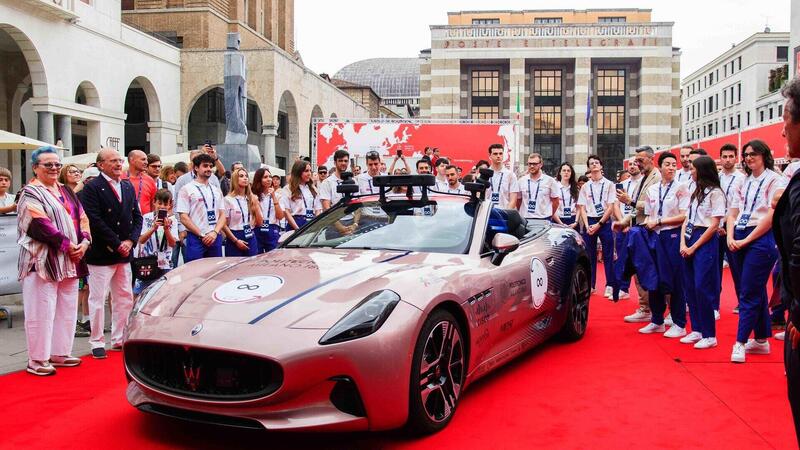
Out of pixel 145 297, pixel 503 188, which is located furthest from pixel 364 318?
pixel 503 188

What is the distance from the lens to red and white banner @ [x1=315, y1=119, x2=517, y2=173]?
20.8 m

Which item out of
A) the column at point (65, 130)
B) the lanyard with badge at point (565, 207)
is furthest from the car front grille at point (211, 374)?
the column at point (65, 130)

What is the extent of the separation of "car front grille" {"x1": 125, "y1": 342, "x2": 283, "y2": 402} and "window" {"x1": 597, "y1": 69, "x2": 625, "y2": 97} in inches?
2359

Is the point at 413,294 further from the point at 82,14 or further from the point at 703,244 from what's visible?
the point at 82,14

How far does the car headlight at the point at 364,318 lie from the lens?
363 cm

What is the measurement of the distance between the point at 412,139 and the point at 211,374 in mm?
17858

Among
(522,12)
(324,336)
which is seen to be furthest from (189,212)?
(522,12)

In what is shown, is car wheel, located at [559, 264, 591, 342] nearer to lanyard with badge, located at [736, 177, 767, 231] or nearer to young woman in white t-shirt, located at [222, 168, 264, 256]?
lanyard with badge, located at [736, 177, 767, 231]

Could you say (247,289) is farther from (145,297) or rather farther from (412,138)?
(412,138)

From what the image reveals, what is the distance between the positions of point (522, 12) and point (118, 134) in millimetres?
53018

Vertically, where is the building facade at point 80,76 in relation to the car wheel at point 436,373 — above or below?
above

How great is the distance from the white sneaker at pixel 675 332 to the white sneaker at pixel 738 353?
3.28 feet

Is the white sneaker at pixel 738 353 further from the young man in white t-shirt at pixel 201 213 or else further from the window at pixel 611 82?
the window at pixel 611 82

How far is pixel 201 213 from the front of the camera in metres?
7.26
